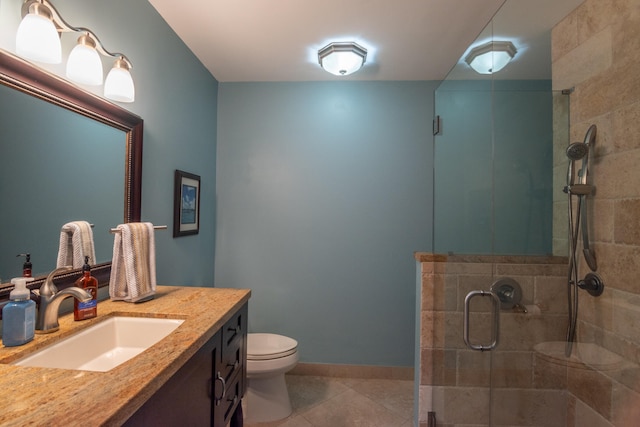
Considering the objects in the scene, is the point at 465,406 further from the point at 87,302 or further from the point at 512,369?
the point at 87,302

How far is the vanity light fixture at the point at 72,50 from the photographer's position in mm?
1003

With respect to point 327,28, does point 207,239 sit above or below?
below

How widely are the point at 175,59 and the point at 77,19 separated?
78cm

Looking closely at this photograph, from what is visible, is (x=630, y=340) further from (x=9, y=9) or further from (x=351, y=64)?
(x=9, y=9)

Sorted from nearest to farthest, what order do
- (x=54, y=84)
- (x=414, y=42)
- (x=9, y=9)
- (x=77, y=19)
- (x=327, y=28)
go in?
(x=9, y=9) → (x=54, y=84) → (x=77, y=19) → (x=327, y=28) → (x=414, y=42)

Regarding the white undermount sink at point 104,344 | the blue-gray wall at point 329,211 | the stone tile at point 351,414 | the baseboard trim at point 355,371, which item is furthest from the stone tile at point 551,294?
the white undermount sink at point 104,344

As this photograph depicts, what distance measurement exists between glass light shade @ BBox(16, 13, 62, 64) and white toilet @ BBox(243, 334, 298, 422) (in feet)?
5.61

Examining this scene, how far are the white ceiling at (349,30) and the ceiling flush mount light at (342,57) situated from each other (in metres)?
0.05

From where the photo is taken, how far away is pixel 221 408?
1.24m

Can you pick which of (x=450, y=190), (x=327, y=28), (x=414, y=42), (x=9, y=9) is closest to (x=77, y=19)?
(x=9, y=9)

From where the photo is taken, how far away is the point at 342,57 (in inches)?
85.3

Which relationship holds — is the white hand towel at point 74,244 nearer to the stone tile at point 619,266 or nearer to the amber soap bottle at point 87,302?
the amber soap bottle at point 87,302

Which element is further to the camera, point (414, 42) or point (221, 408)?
point (414, 42)

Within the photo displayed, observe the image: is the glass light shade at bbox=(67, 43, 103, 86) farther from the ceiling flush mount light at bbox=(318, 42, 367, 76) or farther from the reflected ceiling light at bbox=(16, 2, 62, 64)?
the ceiling flush mount light at bbox=(318, 42, 367, 76)
